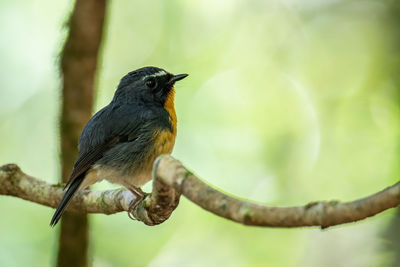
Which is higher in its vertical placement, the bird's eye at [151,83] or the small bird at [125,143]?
the bird's eye at [151,83]

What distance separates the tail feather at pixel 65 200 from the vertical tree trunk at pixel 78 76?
25.4 inches

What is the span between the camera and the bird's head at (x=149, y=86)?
200 inches

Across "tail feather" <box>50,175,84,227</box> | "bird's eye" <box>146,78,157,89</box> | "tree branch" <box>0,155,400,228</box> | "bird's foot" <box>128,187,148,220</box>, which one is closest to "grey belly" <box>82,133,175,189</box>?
"bird's foot" <box>128,187,148,220</box>

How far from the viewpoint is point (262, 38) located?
8781mm

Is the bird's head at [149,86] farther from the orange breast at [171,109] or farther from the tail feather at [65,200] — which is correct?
the tail feather at [65,200]

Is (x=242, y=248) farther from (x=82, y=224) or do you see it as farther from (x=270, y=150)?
(x=82, y=224)

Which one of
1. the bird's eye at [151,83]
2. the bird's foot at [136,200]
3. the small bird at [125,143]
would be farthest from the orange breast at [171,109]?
the bird's foot at [136,200]

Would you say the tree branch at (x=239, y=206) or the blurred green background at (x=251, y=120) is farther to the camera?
the blurred green background at (x=251, y=120)

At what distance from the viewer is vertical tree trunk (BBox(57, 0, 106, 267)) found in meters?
4.81

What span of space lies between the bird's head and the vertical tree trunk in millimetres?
372

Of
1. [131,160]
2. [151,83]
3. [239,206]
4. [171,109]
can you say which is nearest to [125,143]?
[131,160]

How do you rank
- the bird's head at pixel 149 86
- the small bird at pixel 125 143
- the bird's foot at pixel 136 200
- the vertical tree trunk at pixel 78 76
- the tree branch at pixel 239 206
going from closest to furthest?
→ the tree branch at pixel 239 206, the bird's foot at pixel 136 200, the small bird at pixel 125 143, the vertical tree trunk at pixel 78 76, the bird's head at pixel 149 86

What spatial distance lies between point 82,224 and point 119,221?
8.30 feet

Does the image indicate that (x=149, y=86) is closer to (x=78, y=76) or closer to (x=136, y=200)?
(x=78, y=76)
